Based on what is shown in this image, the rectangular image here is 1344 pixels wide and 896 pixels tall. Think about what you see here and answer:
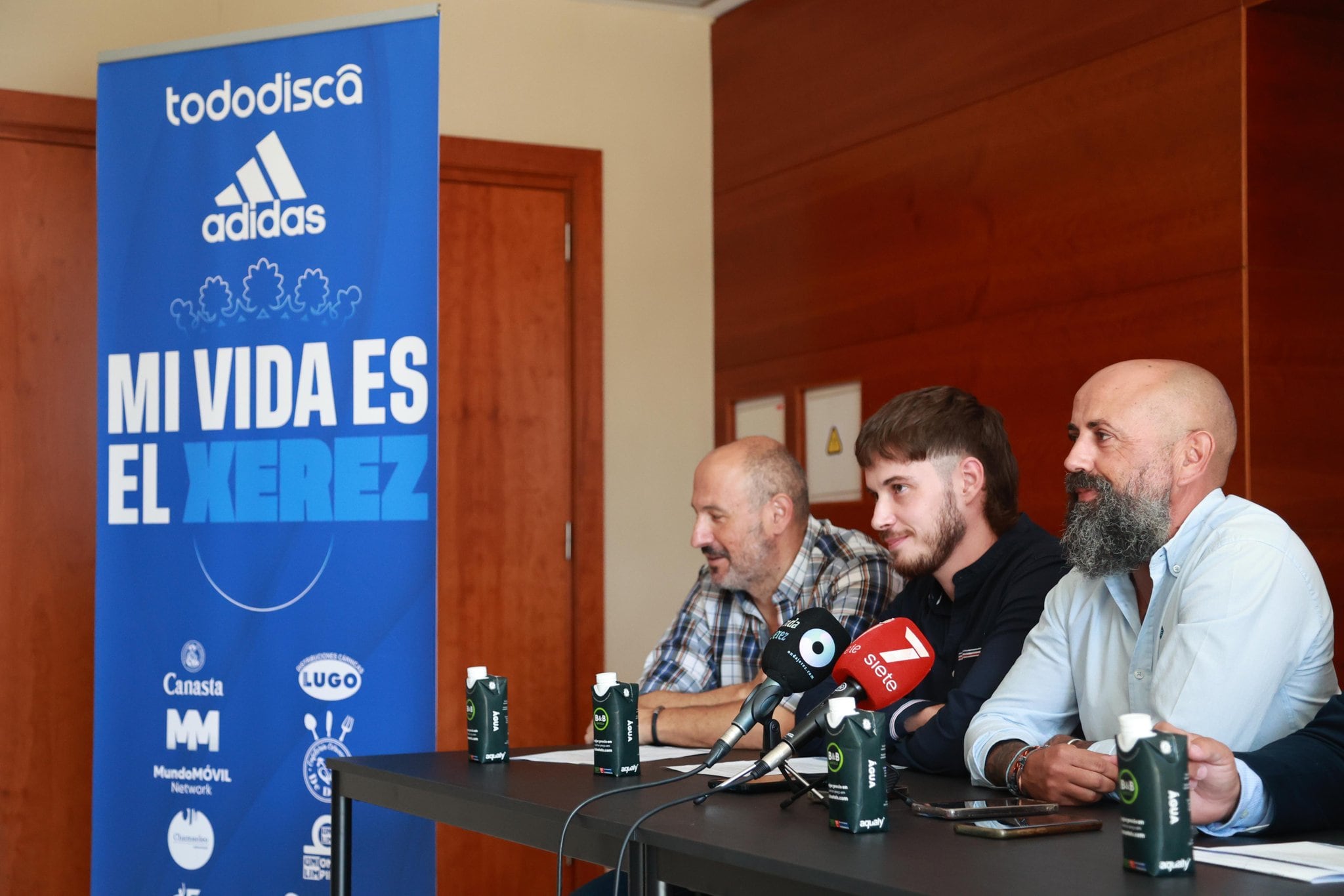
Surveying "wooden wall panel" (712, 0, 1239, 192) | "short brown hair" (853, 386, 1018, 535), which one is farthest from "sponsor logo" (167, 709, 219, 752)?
"wooden wall panel" (712, 0, 1239, 192)

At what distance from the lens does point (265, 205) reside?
133 inches

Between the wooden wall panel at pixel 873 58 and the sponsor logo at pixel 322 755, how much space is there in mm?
2364

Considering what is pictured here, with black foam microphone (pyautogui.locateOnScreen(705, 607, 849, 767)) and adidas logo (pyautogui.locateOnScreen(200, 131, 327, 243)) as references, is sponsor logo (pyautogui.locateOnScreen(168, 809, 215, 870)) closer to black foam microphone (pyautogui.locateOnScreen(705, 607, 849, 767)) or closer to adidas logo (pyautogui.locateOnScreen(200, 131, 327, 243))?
adidas logo (pyautogui.locateOnScreen(200, 131, 327, 243))

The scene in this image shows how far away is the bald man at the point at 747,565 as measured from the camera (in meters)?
3.17

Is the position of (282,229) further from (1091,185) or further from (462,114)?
(1091,185)

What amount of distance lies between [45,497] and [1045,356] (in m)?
2.92

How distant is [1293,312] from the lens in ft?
10.00

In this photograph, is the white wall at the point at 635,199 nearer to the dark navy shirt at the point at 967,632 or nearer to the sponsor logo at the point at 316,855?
the sponsor logo at the point at 316,855

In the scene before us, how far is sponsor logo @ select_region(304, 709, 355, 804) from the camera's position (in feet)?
10.6

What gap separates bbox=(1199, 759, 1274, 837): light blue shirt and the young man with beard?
87cm

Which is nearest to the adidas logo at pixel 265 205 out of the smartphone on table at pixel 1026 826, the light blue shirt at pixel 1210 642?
the light blue shirt at pixel 1210 642

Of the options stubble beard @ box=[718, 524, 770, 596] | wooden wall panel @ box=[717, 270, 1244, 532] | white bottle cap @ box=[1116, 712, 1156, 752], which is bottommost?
white bottle cap @ box=[1116, 712, 1156, 752]

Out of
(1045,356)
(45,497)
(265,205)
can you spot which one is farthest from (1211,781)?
(45,497)

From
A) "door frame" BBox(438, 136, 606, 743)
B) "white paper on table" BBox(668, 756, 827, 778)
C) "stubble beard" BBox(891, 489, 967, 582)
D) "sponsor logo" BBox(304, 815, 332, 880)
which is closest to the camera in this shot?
"white paper on table" BBox(668, 756, 827, 778)
